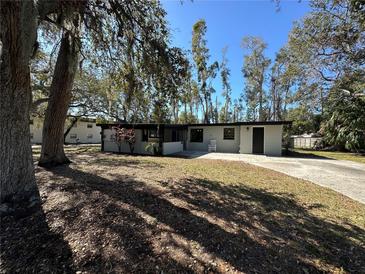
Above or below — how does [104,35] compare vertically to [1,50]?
above

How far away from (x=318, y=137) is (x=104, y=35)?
23.7 meters

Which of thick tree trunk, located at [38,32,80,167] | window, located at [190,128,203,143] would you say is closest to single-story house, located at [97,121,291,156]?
window, located at [190,128,203,143]

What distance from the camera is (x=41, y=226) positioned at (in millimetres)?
2822

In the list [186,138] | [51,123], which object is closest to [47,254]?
[51,123]

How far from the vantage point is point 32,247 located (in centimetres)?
241

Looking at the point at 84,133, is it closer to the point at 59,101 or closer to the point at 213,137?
the point at 213,137

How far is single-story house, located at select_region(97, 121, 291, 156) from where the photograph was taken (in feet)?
42.9

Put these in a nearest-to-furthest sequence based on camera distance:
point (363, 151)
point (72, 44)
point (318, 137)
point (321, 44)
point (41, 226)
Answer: point (41, 226), point (72, 44), point (321, 44), point (363, 151), point (318, 137)

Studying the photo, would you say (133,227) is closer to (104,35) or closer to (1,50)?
(1,50)

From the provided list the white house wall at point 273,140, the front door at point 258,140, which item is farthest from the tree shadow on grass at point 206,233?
the front door at point 258,140

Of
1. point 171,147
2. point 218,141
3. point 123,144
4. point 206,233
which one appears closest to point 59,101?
point 206,233

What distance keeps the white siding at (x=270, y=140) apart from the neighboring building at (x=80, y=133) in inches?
675

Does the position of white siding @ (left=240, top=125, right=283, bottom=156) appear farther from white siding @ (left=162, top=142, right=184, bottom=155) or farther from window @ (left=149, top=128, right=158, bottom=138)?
window @ (left=149, top=128, right=158, bottom=138)

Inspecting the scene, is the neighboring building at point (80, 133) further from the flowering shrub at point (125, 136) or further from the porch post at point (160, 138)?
the porch post at point (160, 138)
